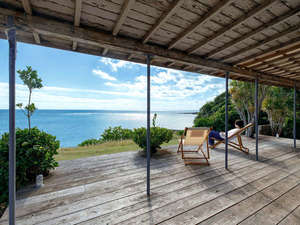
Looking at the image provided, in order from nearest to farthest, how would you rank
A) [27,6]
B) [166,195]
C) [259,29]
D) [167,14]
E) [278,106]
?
[27,6], [167,14], [259,29], [166,195], [278,106]

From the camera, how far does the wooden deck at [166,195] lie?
61.7 inches

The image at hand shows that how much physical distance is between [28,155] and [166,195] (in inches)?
85.3

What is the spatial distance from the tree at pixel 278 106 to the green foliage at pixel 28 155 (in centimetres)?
833

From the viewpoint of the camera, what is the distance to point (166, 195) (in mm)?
1977

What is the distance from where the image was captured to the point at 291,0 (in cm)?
125

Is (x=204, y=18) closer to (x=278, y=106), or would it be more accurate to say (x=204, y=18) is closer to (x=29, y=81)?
(x=29, y=81)

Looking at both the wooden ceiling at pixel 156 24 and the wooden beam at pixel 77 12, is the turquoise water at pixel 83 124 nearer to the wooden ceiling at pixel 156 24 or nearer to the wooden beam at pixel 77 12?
the wooden ceiling at pixel 156 24

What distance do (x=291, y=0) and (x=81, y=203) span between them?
3.11 meters

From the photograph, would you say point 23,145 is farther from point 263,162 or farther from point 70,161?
point 263,162

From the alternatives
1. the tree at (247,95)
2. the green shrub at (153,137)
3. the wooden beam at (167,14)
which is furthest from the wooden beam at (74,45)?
the tree at (247,95)

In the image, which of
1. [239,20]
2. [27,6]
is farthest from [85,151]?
[239,20]

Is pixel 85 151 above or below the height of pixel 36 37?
below

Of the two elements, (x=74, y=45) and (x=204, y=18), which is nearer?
(x=204, y=18)

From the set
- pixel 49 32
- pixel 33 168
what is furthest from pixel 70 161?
pixel 49 32
